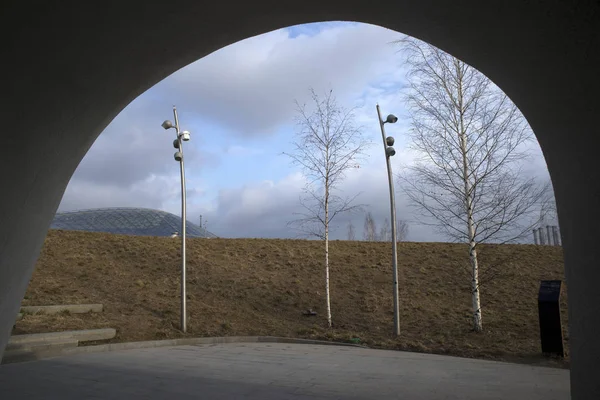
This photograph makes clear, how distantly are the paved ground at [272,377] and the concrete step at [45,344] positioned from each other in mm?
731

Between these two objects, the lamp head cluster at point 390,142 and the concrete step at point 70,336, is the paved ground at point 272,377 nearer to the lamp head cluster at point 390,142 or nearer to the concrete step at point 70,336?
the concrete step at point 70,336

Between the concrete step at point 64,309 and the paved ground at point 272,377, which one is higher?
the concrete step at point 64,309

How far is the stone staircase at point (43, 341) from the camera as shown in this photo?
9289 mm

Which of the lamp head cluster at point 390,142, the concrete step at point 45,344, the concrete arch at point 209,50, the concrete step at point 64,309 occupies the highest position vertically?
the lamp head cluster at point 390,142

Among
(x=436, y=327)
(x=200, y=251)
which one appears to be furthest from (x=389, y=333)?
(x=200, y=251)

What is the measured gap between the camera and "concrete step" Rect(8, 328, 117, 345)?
9695 mm

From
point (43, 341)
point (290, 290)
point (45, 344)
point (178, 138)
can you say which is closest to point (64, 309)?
point (43, 341)

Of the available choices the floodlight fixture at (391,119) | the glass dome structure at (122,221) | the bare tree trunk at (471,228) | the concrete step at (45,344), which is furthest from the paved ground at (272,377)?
the glass dome structure at (122,221)

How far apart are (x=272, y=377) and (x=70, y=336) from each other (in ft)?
19.3

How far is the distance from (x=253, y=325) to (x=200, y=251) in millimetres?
7328

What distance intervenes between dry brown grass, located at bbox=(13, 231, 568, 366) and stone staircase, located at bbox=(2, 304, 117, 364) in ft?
1.30

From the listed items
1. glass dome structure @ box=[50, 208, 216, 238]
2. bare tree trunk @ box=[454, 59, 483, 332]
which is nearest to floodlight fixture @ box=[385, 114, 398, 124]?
bare tree trunk @ box=[454, 59, 483, 332]

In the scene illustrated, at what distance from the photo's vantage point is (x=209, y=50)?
4066mm

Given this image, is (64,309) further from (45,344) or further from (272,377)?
(272,377)
